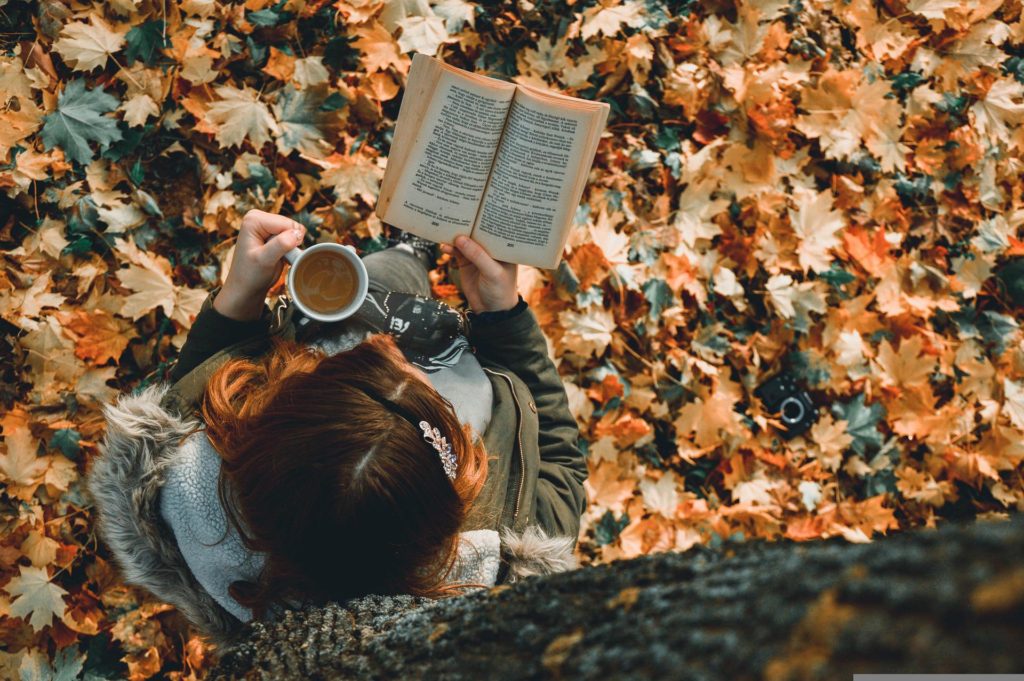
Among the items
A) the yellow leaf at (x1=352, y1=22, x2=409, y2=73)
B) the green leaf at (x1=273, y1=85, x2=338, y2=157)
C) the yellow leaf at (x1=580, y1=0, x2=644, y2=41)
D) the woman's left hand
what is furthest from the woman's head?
the yellow leaf at (x1=580, y1=0, x2=644, y2=41)

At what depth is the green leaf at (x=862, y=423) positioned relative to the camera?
230cm

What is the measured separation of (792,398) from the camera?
2.31 m

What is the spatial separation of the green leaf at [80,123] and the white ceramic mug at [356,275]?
0.96 m

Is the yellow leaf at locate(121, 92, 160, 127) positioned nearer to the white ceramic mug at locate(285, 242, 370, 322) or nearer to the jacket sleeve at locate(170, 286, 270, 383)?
the jacket sleeve at locate(170, 286, 270, 383)

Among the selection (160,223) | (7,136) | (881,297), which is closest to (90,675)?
(160,223)

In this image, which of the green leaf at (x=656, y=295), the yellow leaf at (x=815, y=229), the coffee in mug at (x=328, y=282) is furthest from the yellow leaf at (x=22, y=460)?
the yellow leaf at (x=815, y=229)

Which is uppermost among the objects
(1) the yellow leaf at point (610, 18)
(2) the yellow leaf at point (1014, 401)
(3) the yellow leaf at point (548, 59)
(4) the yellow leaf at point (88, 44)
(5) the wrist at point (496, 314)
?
(1) the yellow leaf at point (610, 18)

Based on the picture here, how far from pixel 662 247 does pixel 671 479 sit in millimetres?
794

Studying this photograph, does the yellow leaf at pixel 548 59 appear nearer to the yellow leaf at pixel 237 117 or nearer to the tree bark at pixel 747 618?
the yellow leaf at pixel 237 117

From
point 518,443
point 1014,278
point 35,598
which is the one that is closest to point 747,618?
point 518,443

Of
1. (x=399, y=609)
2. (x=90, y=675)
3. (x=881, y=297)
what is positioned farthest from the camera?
(x=881, y=297)

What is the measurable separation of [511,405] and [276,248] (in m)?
0.66

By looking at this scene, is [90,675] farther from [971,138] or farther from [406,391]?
[971,138]

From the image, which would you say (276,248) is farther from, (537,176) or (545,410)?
(545,410)
